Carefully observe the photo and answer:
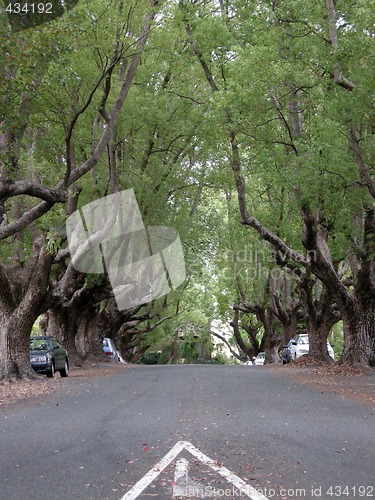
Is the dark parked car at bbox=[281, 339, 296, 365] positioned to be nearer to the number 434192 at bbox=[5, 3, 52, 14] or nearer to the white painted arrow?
the number 434192 at bbox=[5, 3, 52, 14]

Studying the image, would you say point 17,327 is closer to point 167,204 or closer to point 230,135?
point 230,135

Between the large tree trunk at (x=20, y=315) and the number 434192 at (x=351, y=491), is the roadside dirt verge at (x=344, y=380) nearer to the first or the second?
the number 434192 at (x=351, y=491)

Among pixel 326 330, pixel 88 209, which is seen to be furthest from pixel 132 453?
pixel 326 330

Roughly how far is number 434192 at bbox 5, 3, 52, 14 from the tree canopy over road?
0.44 metres

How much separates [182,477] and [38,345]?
16.8 m

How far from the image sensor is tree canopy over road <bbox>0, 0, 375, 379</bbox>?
1491cm

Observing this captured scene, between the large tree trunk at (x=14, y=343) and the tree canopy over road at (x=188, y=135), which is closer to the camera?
the tree canopy over road at (x=188, y=135)

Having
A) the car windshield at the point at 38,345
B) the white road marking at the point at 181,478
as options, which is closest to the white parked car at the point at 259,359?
the car windshield at the point at 38,345

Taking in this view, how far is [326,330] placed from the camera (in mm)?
28266

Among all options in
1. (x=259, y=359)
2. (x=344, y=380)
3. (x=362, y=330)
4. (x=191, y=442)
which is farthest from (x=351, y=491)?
(x=259, y=359)

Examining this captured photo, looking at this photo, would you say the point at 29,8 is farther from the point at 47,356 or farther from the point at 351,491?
the point at 47,356

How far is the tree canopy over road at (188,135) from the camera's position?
1491cm

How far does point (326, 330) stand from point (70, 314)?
1185 centimetres

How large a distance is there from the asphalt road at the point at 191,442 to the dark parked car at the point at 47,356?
7085mm
